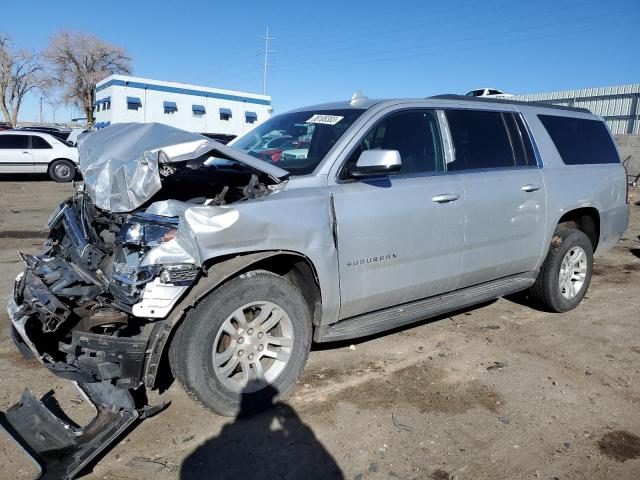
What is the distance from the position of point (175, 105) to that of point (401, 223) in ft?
89.6

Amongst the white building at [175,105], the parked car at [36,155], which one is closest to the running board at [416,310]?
the parked car at [36,155]

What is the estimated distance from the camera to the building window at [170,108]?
28031 millimetres

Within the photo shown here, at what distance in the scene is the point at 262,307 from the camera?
124 inches

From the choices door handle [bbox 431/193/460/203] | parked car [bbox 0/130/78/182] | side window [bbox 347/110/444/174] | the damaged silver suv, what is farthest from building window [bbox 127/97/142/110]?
door handle [bbox 431/193/460/203]

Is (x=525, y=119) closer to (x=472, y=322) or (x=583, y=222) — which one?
(x=583, y=222)

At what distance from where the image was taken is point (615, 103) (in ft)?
66.2

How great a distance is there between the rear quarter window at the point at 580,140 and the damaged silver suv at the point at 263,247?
43 centimetres

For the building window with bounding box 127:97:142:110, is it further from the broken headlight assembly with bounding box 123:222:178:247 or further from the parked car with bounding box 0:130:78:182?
the broken headlight assembly with bounding box 123:222:178:247

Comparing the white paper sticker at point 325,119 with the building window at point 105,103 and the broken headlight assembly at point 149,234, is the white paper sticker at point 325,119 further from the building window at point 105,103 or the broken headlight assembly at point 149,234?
the building window at point 105,103

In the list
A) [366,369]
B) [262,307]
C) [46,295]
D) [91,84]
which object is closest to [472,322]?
[366,369]

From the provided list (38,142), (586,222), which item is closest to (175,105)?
(38,142)

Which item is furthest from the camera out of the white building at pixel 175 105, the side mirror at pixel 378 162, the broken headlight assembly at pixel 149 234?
the white building at pixel 175 105

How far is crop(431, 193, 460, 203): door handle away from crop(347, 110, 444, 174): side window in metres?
0.23

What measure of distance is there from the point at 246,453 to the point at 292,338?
748mm
